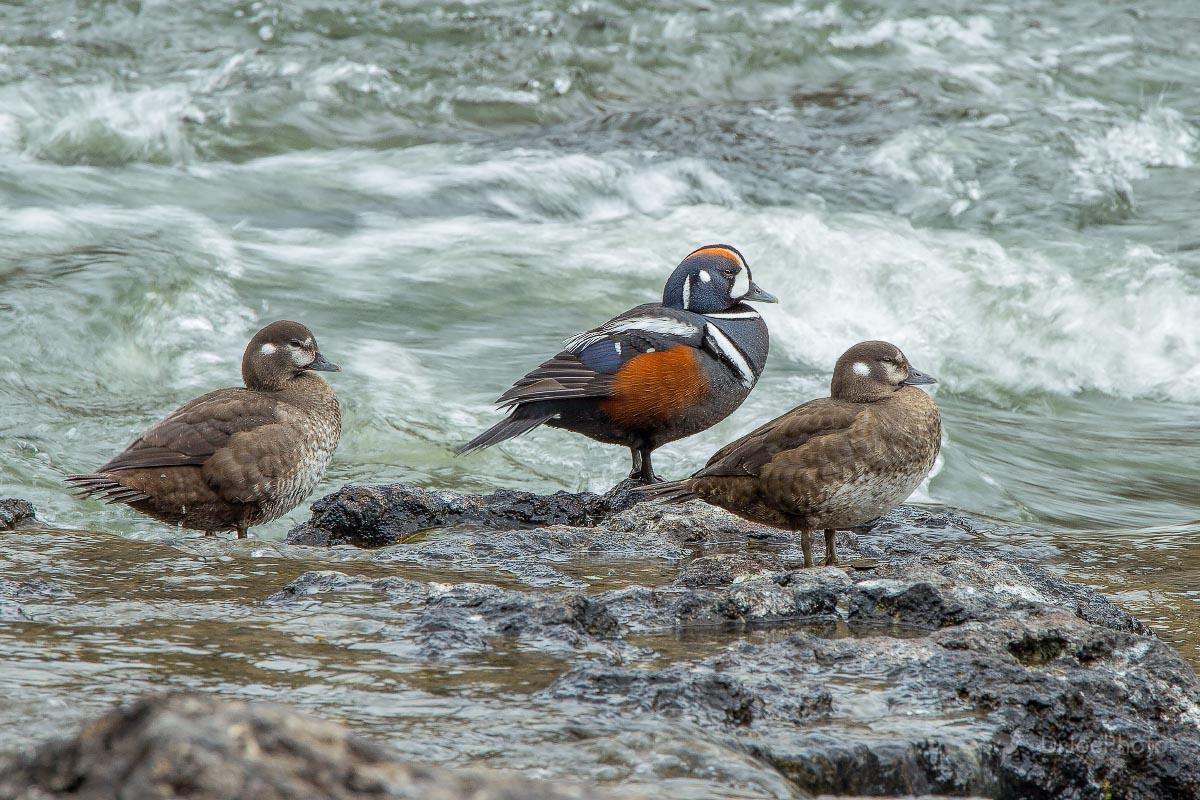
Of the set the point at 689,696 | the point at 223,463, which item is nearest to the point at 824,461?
the point at 689,696

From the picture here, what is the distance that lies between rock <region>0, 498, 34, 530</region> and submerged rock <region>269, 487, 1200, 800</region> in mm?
1670

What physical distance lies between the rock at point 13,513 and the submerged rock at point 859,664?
1.67m

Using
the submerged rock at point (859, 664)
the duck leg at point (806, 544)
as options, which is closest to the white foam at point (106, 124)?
the submerged rock at point (859, 664)

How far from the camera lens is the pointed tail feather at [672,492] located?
5.54 metres

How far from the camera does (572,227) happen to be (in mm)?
12539

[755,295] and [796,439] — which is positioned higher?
[755,295]

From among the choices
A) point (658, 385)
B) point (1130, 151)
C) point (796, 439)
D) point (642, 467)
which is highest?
point (1130, 151)

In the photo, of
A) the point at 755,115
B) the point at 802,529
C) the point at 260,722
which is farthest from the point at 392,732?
the point at 755,115

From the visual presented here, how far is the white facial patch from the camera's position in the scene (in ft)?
24.6

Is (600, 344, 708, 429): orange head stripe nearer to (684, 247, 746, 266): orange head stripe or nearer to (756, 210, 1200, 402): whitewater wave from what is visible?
(684, 247, 746, 266): orange head stripe

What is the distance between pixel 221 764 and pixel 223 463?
180 inches

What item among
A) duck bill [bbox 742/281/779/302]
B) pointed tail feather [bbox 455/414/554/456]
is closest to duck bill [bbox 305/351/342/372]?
pointed tail feather [bbox 455/414/554/456]

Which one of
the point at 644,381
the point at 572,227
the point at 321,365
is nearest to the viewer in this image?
the point at 321,365

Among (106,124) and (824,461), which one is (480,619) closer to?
(824,461)
